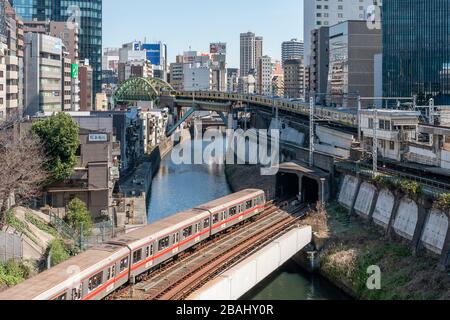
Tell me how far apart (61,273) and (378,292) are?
1006cm

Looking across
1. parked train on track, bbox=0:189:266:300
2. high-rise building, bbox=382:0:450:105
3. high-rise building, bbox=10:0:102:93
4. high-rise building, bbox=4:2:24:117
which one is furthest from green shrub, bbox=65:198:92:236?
high-rise building, bbox=10:0:102:93

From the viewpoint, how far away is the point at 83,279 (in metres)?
14.1

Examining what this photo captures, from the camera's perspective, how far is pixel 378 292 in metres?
19.1

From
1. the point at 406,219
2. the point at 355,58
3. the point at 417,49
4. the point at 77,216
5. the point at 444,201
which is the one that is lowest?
the point at 77,216

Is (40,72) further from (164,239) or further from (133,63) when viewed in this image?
(133,63)

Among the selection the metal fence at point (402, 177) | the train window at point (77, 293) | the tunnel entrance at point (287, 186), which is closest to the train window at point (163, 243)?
the train window at point (77, 293)

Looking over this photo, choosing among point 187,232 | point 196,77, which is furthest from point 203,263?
point 196,77

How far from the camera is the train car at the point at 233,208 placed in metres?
23.5

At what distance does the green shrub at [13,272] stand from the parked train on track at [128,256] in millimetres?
2347

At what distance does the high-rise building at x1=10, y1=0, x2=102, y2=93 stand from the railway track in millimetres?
49459

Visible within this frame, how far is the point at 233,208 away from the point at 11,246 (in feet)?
31.0

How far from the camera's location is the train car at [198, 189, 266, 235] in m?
23.5

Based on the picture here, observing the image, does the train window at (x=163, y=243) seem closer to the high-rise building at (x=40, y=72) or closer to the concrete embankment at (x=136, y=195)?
the concrete embankment at (x=136, y=195)

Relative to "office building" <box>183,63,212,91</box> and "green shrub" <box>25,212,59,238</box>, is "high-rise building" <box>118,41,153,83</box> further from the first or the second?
"green shrub" <box>25,212,59,238</box>
